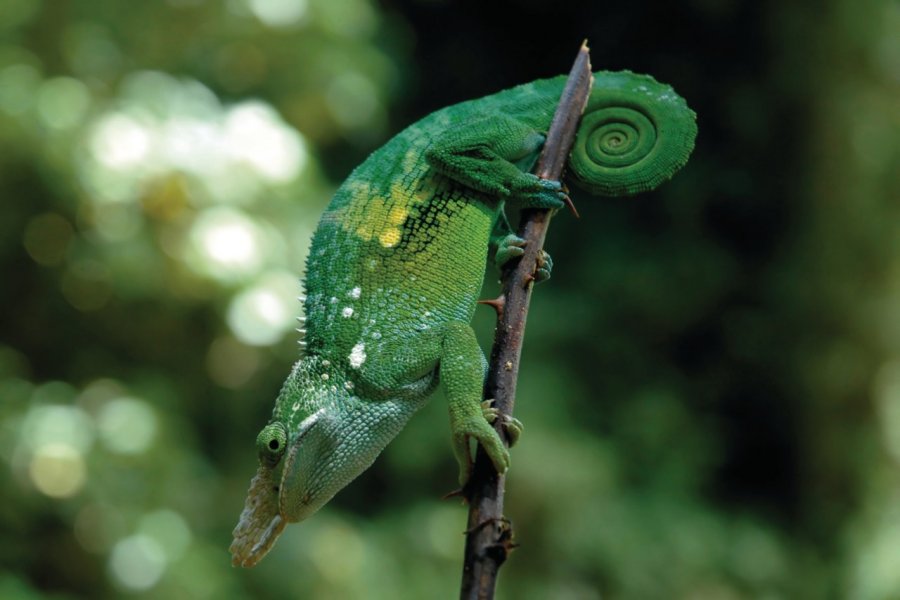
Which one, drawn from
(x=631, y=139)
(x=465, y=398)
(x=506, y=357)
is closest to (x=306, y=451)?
(x=465, y=398)

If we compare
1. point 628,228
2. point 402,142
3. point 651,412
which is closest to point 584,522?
point 651,412

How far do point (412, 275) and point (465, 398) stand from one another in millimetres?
269

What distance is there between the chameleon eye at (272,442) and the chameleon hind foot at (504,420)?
1.14 ft

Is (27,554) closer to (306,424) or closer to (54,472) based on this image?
(54,472)

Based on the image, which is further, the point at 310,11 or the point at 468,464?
the point at 310,11

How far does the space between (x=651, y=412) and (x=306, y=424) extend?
3934 mm

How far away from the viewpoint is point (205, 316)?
153 inches

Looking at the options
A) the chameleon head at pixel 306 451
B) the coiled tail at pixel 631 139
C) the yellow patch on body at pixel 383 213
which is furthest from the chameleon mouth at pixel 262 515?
the coiled tail at pixel 631 139

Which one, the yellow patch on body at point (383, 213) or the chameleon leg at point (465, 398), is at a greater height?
the yellow patch on body at point (383, 213)

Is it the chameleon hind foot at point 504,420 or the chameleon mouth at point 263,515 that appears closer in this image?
the chameleon hind foot at point 504,420

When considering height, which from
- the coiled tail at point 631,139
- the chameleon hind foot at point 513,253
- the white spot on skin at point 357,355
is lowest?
the white spot on skin at point 357,355

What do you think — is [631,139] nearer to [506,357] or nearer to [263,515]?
[506,357]

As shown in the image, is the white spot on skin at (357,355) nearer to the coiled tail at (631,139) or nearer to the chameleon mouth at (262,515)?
the chameleon mouth at (262,515)

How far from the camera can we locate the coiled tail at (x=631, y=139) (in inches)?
74.9
